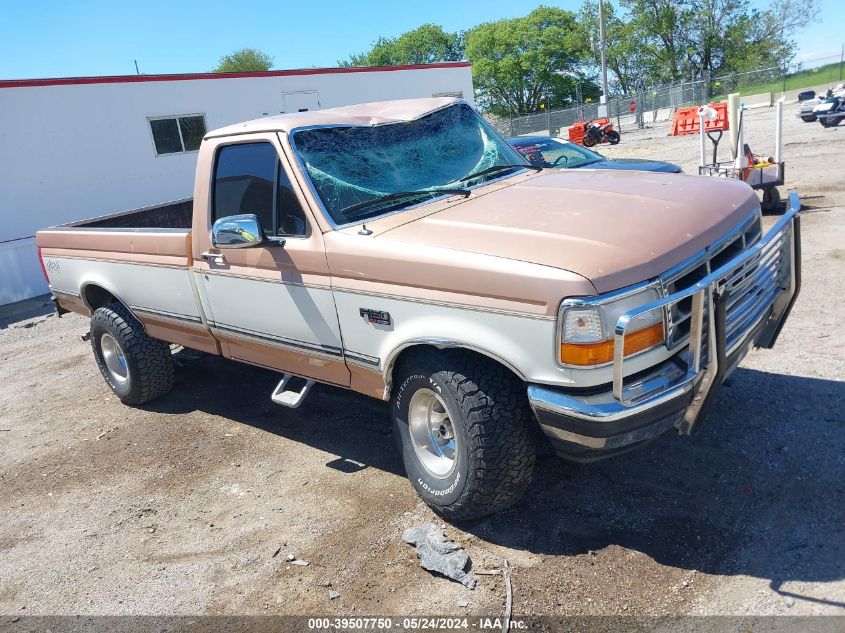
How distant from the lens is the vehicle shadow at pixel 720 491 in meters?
3.31

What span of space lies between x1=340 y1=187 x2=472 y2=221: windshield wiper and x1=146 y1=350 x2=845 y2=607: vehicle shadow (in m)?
1.68

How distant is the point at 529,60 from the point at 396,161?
242 ft

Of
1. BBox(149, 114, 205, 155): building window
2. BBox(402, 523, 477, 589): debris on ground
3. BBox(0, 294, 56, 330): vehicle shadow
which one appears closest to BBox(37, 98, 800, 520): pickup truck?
BBox(402, 523, 477, 589): debris on ground

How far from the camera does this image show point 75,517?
4586mm

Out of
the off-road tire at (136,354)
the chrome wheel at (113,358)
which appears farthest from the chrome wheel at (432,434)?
the chrome wheel at (113,358)

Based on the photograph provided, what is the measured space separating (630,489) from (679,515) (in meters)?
0.34

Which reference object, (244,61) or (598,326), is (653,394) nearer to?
(598,326)

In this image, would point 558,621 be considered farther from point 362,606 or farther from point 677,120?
point 677,120

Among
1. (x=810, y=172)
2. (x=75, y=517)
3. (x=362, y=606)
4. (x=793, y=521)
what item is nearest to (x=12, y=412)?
(x=75, y=517)

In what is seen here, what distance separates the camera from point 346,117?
4582mm

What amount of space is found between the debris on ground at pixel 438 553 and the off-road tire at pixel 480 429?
15cm

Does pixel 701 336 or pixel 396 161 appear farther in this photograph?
pixel 396 161

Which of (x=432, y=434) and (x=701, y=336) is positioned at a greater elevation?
(x=701, y=336)

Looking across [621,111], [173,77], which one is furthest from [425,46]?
[173,77]
